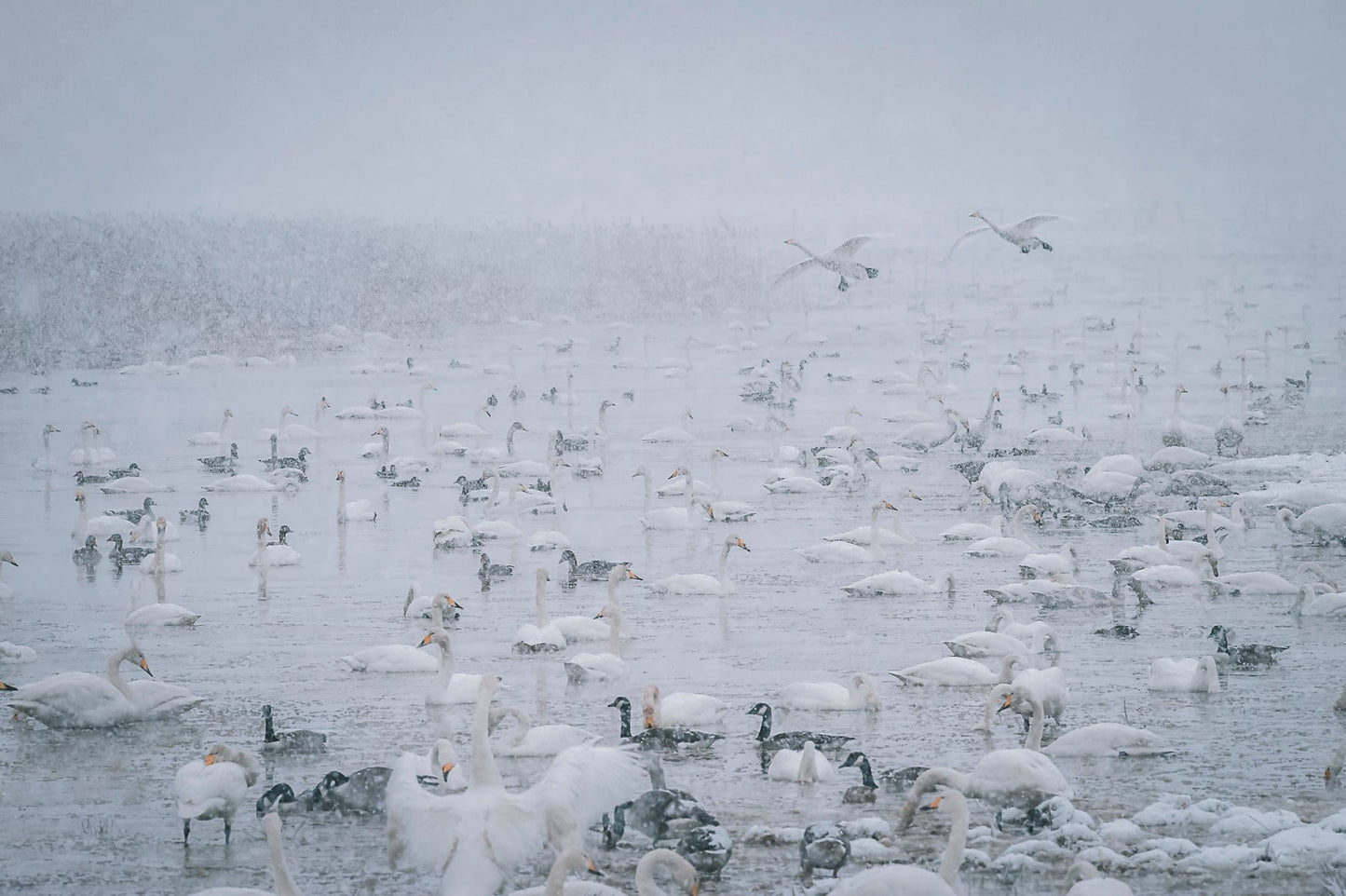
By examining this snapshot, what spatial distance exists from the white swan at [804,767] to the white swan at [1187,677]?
2.53m

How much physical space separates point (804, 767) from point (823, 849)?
1268 mm

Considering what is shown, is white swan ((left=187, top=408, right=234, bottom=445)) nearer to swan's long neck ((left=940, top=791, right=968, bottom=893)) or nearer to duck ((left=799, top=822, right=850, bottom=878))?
duck ((left=799, top=822, right=850, bottom=878))

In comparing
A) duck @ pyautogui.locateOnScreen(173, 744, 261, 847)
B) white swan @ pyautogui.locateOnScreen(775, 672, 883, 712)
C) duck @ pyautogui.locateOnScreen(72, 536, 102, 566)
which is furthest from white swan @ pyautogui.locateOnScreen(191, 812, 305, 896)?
duck @ pyautogui.locateOnScreen(72, 536, 102, 566)

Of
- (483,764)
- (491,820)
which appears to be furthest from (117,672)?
(491,820)

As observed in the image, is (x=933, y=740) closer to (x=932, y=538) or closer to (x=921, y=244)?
(x=932, y=538)

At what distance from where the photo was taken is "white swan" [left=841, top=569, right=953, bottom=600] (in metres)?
12.1

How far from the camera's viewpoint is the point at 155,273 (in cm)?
4631

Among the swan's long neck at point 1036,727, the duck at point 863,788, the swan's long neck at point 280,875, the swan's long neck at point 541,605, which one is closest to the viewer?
the swan's long neck at point 280,875

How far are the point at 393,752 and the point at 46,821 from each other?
172 cm

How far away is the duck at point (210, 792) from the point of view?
6688 mm

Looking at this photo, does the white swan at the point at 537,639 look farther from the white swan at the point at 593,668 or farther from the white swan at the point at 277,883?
the white swan at the point at 277,883

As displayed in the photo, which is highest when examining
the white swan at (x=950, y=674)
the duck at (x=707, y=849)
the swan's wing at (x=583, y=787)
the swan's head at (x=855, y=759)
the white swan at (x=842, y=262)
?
the white swan at (x=842, y=262)

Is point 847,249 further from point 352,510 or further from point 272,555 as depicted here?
point 272,555

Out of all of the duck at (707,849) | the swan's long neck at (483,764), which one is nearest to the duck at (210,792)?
the swan's long neck at (483,764)
